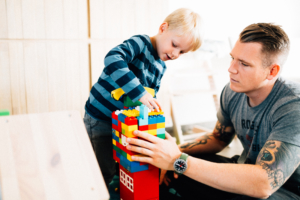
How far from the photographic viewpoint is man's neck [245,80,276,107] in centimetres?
119

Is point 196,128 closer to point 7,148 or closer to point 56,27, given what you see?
point 56,27

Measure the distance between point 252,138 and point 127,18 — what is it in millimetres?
1402

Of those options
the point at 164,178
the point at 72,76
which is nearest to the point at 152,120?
the point at 164,178

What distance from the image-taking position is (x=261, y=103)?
3.91ft

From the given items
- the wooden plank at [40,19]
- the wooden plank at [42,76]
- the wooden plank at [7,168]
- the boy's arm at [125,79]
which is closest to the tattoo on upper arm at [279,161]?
the boy's arm at [125,79]

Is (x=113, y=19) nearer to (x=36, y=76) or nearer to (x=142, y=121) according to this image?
(x=36, y=76)

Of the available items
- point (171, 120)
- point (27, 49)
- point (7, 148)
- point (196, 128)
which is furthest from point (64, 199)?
point (196, 128)

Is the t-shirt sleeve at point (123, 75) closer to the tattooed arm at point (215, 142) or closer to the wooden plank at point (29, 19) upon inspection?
the tattooed arm at point (215, 142)

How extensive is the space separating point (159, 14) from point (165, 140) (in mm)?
1560

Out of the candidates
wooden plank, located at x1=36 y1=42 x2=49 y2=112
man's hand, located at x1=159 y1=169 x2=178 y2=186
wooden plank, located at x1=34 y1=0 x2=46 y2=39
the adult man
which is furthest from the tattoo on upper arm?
wooden plank, located at x1=34 y1=0 x2=46 y2=39

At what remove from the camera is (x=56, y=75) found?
188 cm

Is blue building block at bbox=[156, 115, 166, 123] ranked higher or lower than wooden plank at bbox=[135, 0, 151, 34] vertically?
lower

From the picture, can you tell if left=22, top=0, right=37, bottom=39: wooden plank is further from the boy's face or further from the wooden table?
the wooden table

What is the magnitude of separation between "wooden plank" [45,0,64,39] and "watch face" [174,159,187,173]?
140 centimetres
